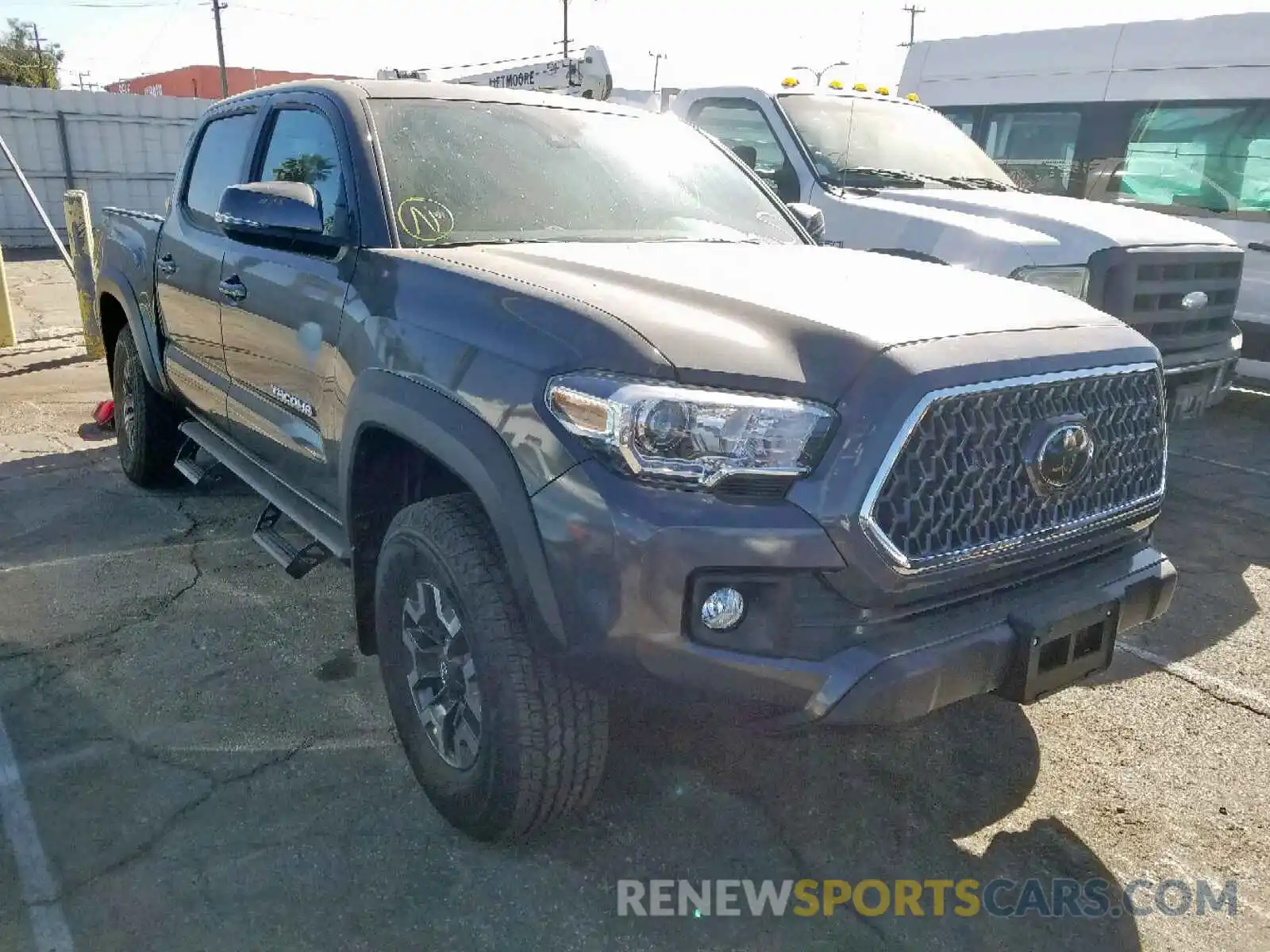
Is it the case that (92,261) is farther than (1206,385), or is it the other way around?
(92,261)

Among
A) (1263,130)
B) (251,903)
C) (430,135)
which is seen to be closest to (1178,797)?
(251,903)

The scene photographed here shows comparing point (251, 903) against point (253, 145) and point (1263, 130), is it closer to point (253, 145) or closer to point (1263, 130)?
point (253, 145)

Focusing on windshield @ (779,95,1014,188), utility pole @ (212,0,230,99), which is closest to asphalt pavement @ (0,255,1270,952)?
windshield @ (779,95,1014,188)

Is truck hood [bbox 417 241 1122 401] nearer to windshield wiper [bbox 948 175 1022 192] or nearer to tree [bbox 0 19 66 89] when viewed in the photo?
windshield wiper [bbox 948 175 1022 192]

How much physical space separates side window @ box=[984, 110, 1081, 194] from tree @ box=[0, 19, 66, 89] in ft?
176

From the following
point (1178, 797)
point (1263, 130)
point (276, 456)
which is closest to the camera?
point (1178, 797)

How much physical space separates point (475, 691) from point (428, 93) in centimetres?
200

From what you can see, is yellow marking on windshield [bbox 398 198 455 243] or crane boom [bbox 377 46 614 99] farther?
crane boom [bbox 377 46 614 99]

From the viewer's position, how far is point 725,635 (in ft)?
6.72

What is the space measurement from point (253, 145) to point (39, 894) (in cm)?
258

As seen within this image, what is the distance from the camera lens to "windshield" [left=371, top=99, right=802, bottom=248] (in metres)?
3.01

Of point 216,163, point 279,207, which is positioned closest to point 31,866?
point 279,207

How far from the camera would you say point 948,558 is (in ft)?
7.04

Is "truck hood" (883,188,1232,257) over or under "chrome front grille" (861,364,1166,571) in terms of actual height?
over
